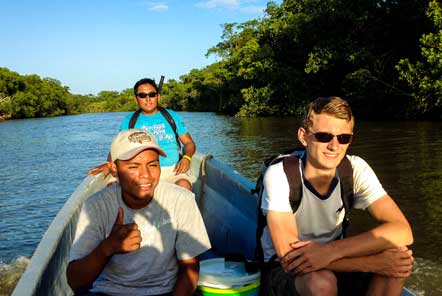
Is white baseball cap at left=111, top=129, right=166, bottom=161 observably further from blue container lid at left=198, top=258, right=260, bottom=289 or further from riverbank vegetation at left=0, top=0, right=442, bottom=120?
riverbank vegetation at left=0, top=0, right=442, bottom=120

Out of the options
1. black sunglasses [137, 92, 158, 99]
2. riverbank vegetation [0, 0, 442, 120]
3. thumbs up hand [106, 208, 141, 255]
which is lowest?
thumbs up hand [106, 208, 141, 255]

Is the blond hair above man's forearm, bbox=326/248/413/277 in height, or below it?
above

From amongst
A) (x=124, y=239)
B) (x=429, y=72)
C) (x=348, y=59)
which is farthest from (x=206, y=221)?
(x=348, y=59)

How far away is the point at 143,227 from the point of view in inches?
83.5

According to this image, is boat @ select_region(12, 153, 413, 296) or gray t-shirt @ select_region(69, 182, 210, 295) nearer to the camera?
gray t-shirt @ select_region(69, 182, 210, 295)

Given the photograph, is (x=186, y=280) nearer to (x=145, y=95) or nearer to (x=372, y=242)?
(x=372, y=242)

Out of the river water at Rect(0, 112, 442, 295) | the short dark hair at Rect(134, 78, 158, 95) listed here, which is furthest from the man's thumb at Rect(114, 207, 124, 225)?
the river water at Rect(0, 112, 442, 295)

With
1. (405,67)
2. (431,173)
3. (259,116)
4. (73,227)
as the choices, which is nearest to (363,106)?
(405,67)

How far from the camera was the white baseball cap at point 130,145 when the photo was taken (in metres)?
2.07

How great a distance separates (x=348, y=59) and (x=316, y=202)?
22.5 metres

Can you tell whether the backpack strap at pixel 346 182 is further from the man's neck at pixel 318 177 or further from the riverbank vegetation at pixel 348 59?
the riverbank vegetation at pixel 348 59

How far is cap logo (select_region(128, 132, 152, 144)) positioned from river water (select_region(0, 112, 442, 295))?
3.51 metres

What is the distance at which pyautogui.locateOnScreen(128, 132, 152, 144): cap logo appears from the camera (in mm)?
2096

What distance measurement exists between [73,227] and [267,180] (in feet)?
5.51
